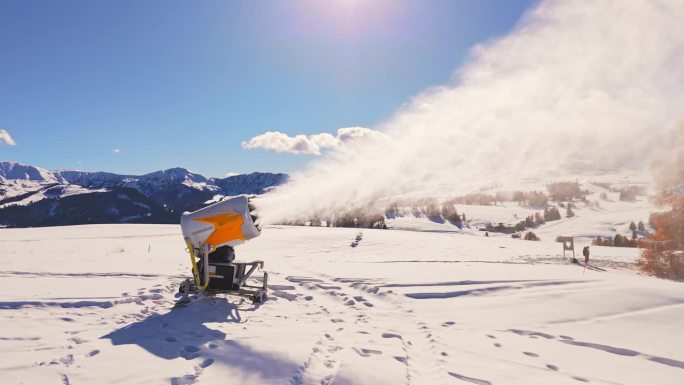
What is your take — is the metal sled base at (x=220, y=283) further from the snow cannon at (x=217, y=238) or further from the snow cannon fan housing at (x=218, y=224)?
the snow cannon fan housing at (x=218, y=224)

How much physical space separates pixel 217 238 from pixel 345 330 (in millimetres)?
5122

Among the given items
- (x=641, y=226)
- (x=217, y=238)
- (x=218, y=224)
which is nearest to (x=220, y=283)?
(x=217, y=238)

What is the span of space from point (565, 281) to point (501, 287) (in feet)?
8.54

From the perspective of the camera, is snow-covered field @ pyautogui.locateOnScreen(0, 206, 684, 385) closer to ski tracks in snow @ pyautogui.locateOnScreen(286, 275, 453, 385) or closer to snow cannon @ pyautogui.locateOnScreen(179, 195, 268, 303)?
ski tracks in snow @ pyautogui.locateOnScreen(286, 275, 453, 385)

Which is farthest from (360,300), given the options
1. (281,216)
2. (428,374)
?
(428,374)

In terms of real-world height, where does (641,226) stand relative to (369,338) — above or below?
above

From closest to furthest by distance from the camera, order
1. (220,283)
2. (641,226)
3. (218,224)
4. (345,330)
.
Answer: (345,330), (218,224), (220,283), (641,226)

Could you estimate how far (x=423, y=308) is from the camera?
38.9 ft

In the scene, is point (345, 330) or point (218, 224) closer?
point (345, 330)

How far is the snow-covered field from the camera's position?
6.58 meters

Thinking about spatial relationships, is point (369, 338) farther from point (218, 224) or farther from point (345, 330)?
point (218, 224)

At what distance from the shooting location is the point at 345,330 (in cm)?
942

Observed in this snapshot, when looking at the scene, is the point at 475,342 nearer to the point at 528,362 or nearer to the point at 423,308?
Result: the point at 528,362

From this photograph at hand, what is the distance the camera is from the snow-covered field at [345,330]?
658 cm
